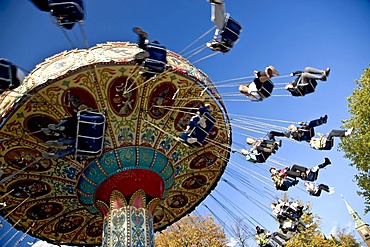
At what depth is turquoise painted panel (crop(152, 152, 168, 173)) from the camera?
8070 mm

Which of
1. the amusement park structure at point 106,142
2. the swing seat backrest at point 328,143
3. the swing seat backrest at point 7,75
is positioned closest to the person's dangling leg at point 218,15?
the amusement park structure at point 106,142

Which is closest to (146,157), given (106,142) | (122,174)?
(122,174)

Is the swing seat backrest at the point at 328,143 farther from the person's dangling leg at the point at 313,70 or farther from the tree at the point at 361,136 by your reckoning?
the tree at the point at 361,136

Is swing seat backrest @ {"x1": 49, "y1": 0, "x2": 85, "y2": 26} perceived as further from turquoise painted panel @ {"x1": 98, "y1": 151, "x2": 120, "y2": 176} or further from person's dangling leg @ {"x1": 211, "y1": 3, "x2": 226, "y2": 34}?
turquoise painted panel @ {"x1": 98, "y1": 151, "x2": 120, "y2": 176}

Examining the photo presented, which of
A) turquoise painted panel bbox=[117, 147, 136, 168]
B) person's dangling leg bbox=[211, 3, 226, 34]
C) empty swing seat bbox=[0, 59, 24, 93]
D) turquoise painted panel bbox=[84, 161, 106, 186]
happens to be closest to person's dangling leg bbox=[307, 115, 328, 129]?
person's dangling leg bbox=[211, 3, 226, 34]

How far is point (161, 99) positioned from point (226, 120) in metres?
1.69

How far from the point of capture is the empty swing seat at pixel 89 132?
5957mm

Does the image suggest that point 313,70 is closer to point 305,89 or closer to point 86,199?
point 305,89

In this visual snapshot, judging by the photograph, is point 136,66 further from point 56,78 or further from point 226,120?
point 226,120

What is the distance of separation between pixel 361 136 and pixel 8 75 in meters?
11.0

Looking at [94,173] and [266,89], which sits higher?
[266,89]

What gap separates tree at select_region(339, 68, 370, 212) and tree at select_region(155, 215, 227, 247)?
11052mm

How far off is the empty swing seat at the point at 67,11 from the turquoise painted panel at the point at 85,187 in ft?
12.7

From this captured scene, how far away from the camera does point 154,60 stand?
5.88m
